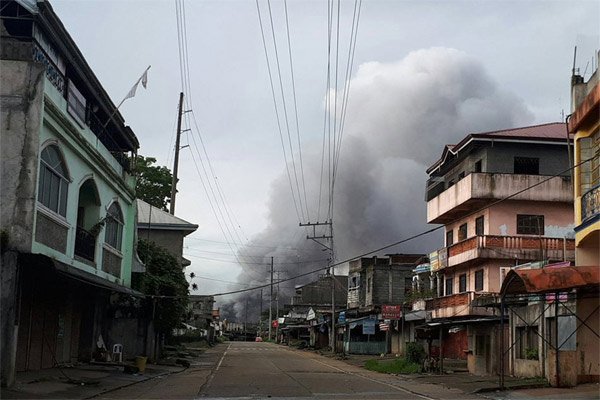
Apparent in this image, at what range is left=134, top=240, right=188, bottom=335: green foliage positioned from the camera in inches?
1375

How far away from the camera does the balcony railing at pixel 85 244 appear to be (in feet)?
78.5

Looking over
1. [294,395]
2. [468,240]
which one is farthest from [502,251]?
[294,395]

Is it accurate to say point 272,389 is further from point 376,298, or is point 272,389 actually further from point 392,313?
point 376,298

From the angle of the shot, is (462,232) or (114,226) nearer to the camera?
(114,226)

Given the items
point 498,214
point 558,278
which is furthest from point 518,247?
point 558,278

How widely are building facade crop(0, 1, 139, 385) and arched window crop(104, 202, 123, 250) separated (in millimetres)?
44

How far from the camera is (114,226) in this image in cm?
2955

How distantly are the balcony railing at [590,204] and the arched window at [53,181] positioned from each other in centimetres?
1550

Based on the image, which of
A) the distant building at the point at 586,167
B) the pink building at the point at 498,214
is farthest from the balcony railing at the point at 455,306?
the distant building at the point at 586,167

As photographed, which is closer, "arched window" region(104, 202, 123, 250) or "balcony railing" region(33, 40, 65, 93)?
"balcony railing" region(33, 40, 65, 93)

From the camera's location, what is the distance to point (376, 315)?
5528 cm

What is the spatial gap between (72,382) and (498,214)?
2566 centimetres

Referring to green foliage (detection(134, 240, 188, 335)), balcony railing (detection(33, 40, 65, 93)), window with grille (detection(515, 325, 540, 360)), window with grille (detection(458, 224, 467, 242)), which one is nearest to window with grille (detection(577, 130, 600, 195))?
window with grille (detection(515, 325, 540, 360))

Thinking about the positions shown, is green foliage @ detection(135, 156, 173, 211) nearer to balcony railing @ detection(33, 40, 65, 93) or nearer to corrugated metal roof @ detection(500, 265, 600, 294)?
balcony railing @ detection(33, 40, 65, 93)
